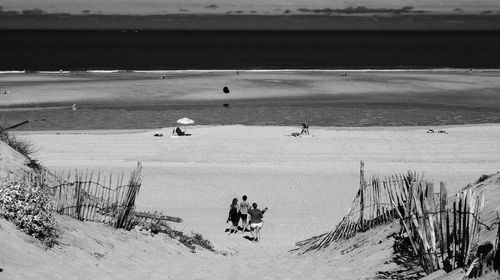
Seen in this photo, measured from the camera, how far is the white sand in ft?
46.8

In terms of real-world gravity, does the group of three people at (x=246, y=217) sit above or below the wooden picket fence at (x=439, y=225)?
below

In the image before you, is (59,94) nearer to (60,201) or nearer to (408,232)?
(60,201)

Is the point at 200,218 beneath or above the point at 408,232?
beneath

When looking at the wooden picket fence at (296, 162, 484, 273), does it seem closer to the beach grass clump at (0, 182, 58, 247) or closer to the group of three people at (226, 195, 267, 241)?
the beach grass clump at (0, 182, 58, 247)

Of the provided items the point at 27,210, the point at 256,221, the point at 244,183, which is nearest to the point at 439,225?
the point at 27,210

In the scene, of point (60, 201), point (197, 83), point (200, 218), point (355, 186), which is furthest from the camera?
point (197, 83)

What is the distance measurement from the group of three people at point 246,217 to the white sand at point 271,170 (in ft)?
1.12

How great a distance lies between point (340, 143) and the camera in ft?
111

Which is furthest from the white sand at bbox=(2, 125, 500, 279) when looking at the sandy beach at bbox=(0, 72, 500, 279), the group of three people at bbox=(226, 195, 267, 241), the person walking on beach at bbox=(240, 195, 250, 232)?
the person walking on beach at bbox=(240, 195, 250, 232)

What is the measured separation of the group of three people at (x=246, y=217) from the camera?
18984 millimetres

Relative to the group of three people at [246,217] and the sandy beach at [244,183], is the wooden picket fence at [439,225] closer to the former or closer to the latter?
the sandy beach at [244,183]

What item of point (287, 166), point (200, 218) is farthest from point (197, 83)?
point (200, 218)

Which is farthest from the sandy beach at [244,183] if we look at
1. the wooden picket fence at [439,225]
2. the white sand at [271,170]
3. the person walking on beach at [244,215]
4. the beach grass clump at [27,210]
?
the wooden picket fence at [439,225]

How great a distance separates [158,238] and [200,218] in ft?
20.0
